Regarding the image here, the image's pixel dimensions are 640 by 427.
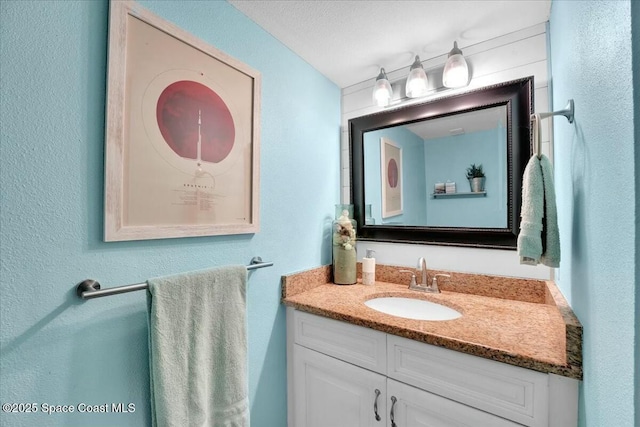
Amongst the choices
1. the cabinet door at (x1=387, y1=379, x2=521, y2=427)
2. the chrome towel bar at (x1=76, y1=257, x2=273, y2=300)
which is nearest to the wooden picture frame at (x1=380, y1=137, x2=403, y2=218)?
the cabinet door at (x1=387, y1=379, x2=521, y2=427)

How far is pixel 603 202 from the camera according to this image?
1.63ft

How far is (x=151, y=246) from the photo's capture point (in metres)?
0.86

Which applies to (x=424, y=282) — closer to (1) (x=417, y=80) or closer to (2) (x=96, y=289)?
(1) (x=417, y=80)

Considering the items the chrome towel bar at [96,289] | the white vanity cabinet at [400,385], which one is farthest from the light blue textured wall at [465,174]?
the chrome towel bar at [96,289]

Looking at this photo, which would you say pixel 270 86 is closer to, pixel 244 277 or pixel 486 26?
pixel 244 277

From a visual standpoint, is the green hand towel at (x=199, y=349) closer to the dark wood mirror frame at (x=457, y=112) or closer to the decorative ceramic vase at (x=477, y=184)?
the dark wood mirror frame at (x=457, y=112)

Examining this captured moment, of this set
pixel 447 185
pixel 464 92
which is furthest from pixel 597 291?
pixel 464 92

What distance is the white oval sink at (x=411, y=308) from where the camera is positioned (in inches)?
48.2

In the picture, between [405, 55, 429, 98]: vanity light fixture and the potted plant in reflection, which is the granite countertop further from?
[405, 55, 429, 98]: vanity light fixture

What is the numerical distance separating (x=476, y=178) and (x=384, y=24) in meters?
0.82

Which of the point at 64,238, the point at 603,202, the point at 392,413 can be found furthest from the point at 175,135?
the point at 392,413

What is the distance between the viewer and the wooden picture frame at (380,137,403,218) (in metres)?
1.54

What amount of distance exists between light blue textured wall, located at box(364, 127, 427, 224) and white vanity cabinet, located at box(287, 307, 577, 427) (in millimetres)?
713

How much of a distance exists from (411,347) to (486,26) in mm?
1376
